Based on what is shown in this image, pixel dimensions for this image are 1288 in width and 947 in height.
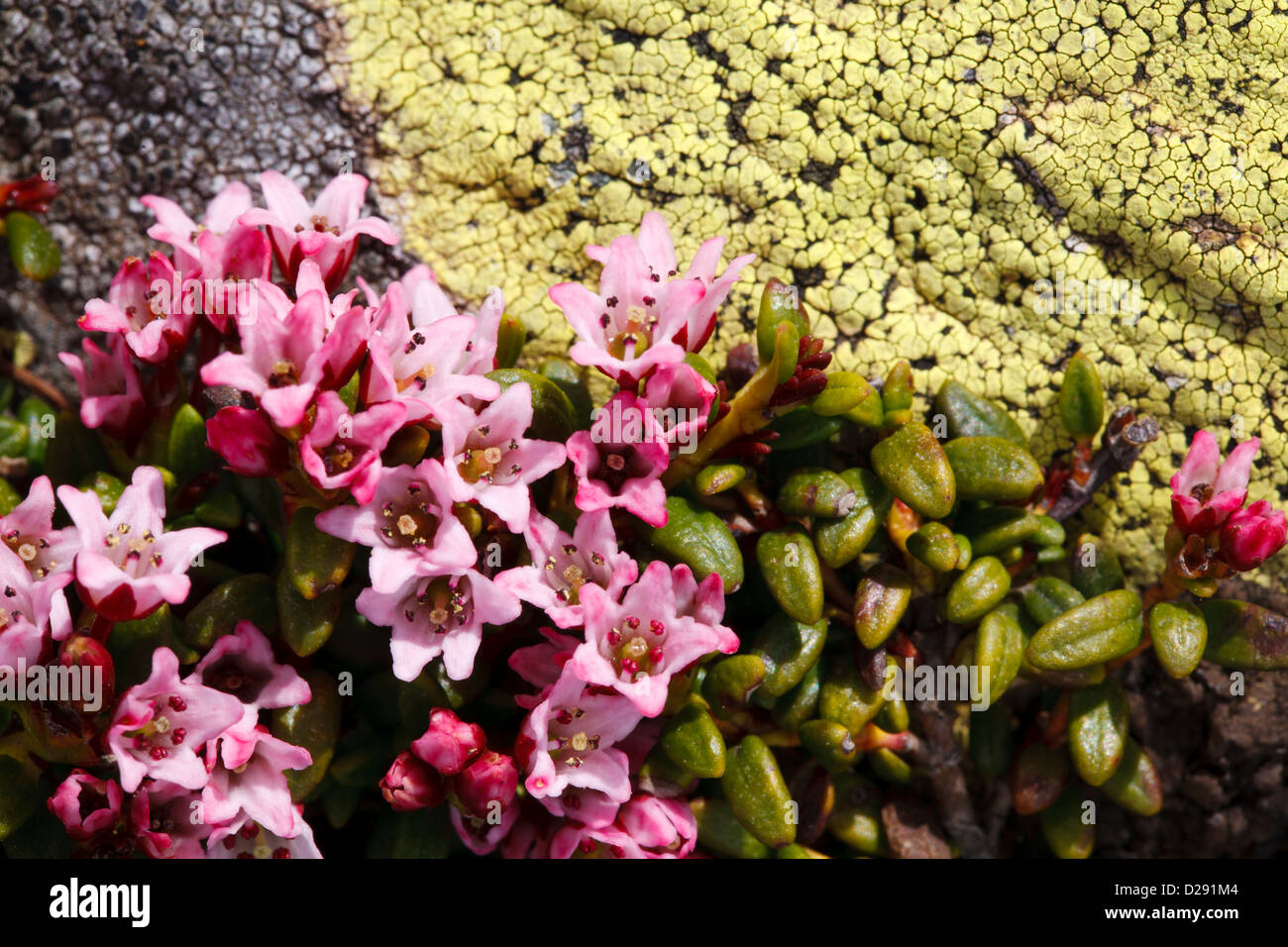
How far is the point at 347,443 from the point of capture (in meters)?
2.46

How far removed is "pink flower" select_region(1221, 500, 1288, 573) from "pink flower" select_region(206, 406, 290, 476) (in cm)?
231

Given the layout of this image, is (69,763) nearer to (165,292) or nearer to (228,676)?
(228,676)

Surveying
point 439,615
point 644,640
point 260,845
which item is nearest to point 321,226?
point 439,615

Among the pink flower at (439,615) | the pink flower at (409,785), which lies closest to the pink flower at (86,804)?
the pink flower at (409,785)

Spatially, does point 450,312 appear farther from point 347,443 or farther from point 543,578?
point 543,578

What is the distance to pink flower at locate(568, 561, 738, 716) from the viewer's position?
7.89 ft

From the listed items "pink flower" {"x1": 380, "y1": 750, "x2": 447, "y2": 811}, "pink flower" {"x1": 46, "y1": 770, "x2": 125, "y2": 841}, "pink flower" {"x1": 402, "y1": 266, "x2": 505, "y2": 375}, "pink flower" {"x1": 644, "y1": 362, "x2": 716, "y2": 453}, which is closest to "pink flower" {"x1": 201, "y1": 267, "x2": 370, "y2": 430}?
"pink flower" {"x1": 402, "y1": 266, "x2": 505, "y2": 375}

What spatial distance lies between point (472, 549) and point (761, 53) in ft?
5.76

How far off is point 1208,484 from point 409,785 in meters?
2.23

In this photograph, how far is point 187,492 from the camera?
2.88m

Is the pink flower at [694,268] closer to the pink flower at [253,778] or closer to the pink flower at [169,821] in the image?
the pink flower at [253,778]

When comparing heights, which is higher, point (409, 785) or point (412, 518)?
point (412, 518)

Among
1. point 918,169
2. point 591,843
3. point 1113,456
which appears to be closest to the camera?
point 591,843

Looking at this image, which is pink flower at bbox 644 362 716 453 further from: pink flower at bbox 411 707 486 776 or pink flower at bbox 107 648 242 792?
pink flower at bbox 107 648 242 792
